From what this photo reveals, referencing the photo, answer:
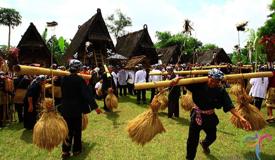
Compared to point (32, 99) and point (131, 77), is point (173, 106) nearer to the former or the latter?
point (32, 99)

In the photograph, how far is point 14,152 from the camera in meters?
7.60

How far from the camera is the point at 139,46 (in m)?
32.2

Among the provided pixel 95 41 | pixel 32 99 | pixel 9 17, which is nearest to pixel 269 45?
pixel 32 99

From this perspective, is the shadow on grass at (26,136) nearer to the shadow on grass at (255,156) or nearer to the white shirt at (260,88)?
the shadow on grass at (255,156)

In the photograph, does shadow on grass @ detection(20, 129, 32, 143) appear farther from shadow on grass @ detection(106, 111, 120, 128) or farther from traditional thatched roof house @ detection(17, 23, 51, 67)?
traditional thatched roof house @ detection(17, 23, 51, 67)

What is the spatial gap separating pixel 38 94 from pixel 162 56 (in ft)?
105

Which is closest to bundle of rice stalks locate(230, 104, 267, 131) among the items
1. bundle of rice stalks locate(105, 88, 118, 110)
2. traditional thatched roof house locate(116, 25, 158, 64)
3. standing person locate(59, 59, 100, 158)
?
standing person locate(59, 59, 100, 158)

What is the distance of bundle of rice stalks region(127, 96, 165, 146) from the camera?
5480 millimetres

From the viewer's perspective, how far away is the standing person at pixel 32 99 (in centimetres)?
923

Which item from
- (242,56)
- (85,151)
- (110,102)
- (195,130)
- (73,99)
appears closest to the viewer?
(195,130)

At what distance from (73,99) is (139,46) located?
25.7m

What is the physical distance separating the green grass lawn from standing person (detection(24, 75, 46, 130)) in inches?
13.4

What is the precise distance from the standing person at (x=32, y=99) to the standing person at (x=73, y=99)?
2.53m

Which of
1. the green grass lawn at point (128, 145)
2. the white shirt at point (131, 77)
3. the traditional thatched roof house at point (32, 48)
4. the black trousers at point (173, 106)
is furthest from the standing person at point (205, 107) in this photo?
the traditional thatched roof house at point (32, 48)
